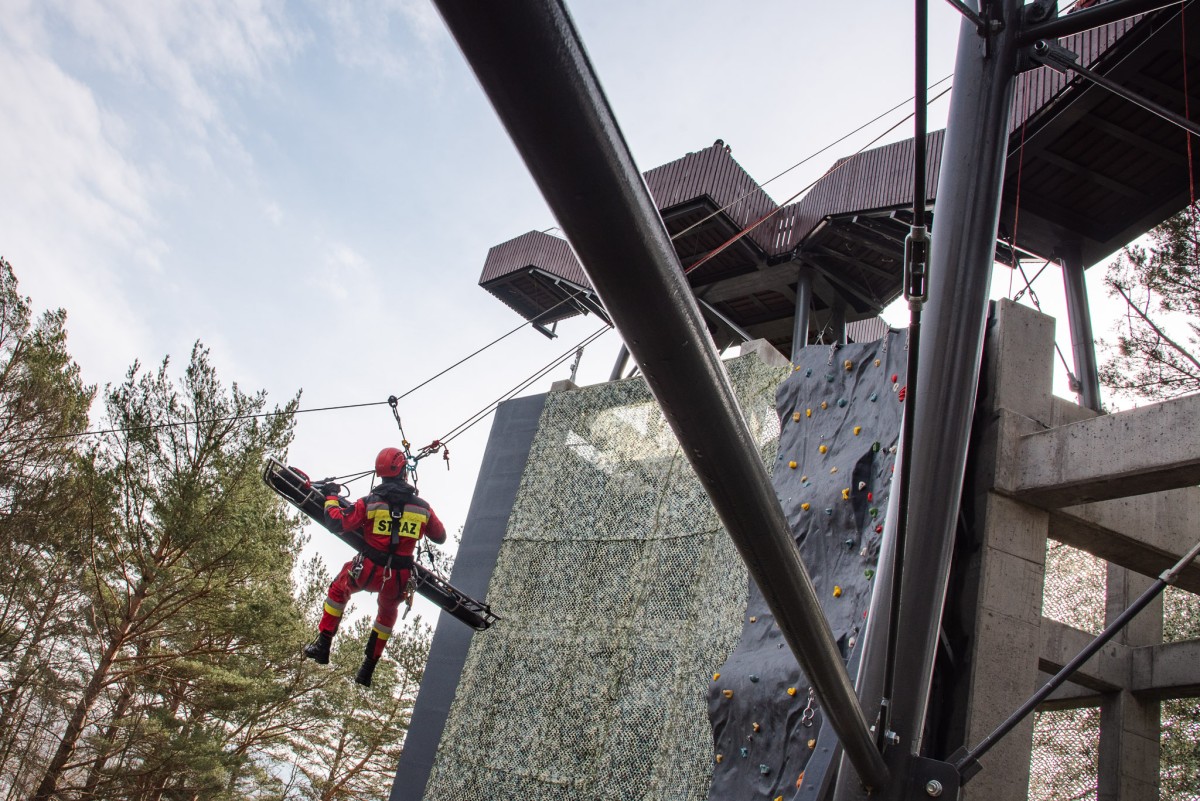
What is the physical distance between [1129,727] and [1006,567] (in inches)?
133

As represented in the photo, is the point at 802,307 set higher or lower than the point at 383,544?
higher

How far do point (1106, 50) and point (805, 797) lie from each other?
6.90 metres

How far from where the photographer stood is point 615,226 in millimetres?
1104

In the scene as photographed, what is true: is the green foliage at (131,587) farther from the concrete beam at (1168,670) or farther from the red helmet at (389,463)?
the concrete beam at (1168,670)

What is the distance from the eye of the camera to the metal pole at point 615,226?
95 centimetres

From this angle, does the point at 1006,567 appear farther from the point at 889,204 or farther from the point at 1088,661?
the point at 889,204

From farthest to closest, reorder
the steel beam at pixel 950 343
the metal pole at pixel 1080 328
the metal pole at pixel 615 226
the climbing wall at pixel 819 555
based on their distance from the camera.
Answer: the metal pole at pixel 1080 328 → the climbing wall at pixel 819 555 → the steel beam at pixel 950 343 → the metal pole at pixel 615 226

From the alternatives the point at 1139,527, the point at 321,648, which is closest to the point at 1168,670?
the point at 1139,527

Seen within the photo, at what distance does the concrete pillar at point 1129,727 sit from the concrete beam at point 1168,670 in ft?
0.27

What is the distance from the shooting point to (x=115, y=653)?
14.9m

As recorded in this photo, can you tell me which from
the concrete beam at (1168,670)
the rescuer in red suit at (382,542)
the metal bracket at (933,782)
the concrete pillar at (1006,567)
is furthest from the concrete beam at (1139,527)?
the rescuer in red suit at (382,542)

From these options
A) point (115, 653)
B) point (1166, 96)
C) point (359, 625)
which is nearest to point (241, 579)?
point (115, 653)

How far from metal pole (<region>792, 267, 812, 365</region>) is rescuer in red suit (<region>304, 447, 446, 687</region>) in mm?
6513

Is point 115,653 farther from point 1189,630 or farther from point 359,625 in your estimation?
point 1189,630
